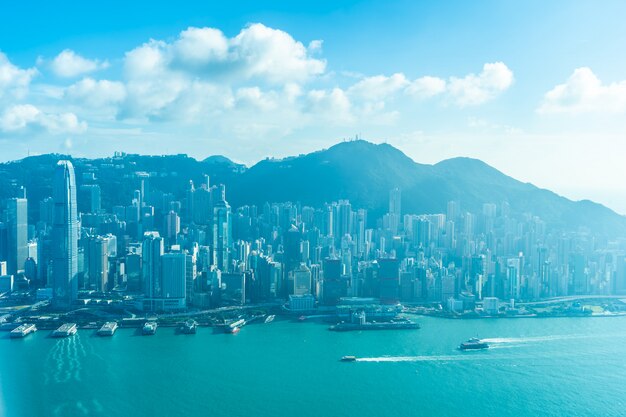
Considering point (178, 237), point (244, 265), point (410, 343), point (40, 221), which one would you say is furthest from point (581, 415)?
point (40, 221)

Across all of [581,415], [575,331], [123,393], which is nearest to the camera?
[581,415]

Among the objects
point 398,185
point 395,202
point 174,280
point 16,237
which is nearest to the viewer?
point 174,280

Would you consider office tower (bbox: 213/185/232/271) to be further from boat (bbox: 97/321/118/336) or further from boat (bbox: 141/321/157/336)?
boat (bbox: 97/321/118/336)

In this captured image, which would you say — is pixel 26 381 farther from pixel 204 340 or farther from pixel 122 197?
pixel 122 197

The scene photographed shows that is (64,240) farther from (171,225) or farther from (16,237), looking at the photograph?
(171,225)

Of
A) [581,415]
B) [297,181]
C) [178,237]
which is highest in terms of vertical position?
[297,181]

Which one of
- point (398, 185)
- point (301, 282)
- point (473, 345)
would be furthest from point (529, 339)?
point (398, 185)

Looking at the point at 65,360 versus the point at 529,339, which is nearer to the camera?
the point at 65,360
